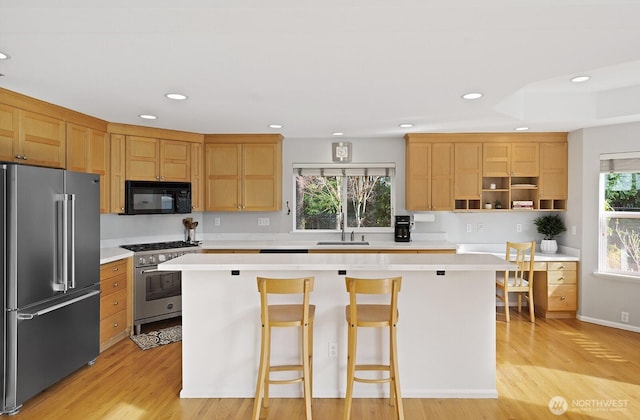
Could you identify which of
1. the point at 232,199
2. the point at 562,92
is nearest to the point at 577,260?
the point at 562,92

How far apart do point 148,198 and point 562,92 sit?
483 centimetres

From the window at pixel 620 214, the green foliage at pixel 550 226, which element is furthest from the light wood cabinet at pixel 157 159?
the window at pixel 620 214

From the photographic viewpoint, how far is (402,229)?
521 centimetres

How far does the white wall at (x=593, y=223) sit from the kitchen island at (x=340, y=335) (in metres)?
2.62

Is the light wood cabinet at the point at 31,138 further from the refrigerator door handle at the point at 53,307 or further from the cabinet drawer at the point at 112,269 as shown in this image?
the refrigerator door handle at the point at 53,307

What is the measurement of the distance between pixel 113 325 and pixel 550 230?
17.5ft

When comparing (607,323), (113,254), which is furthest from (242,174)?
(607,323)

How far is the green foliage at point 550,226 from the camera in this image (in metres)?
5.09

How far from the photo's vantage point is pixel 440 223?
5441mm

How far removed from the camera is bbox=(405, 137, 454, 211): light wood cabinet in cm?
512

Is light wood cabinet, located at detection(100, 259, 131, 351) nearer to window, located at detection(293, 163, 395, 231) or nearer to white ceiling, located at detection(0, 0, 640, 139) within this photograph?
white ceiling, located at detection(0, 0, 640, 139)

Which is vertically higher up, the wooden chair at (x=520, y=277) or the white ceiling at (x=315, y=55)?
the white ceiling at (x=315, y=55)

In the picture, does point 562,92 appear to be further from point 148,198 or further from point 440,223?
point 148,198

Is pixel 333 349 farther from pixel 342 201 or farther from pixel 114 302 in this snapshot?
pixel 342 201
